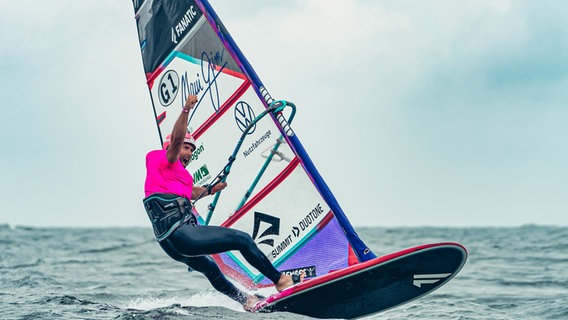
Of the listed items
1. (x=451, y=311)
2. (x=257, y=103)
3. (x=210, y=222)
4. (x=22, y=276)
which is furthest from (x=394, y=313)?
(x=22, y=276)

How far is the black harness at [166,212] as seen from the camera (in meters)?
6.34

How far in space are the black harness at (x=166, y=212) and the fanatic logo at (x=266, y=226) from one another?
4.16ft

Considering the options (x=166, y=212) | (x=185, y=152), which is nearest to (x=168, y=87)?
(x=185, y=152)

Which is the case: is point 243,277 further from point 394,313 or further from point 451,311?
point 451,311

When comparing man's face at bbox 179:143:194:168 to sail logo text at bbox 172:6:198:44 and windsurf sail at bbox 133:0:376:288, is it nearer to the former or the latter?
windsurf sail at bbox 133:0:376:288

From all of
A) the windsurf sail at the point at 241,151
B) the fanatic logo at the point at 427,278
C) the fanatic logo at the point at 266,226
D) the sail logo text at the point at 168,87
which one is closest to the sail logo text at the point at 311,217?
the windsurf sail at the point at 241,151

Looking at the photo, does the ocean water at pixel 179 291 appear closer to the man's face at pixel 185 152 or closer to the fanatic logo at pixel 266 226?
the fanatic logo at pixel 266 226

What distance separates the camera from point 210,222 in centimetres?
796

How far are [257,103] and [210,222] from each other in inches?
60.0

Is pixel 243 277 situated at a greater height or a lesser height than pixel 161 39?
lesser

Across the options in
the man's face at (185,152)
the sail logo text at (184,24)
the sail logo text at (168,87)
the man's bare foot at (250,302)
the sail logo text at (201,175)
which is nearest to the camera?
the man's face at (185,152)

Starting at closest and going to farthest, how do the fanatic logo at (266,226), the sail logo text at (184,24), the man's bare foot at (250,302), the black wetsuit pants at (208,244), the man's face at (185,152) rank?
the black wetsuit pants at (208,244), the man's face at (185,152), the man's bare foot at (250,302), the fanatic logo at (266,226), the sail logo text at (184,24)

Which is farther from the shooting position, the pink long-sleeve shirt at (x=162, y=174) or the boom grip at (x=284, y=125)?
the boom grip at (x=284, y=125)

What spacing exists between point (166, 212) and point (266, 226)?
1.45 meters
